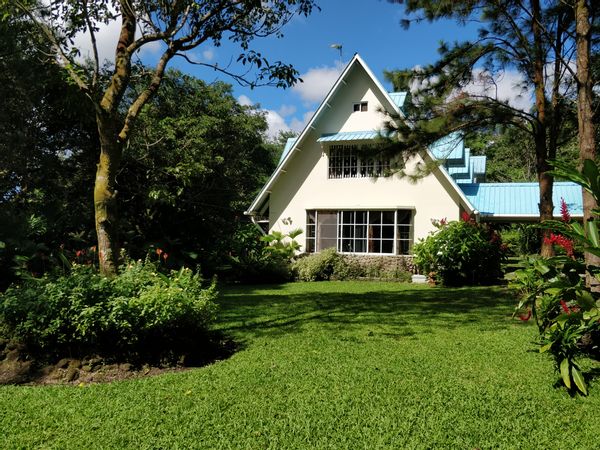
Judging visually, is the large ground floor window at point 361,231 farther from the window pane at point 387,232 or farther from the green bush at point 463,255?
the green bush at point 463,255

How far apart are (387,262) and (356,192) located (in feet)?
9.25

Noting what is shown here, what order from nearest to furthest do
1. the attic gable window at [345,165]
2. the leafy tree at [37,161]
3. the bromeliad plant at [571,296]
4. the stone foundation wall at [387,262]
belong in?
the bromeliad plant at [571,296]
the leafy tree at [37,161]
the stone foundation wall at [387,262]
the attic gable window at [345,165]

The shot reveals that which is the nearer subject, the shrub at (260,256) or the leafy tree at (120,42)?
the leafy tree at (120,42)

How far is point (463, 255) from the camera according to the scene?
14.1 m

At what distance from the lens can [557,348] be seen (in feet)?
15.5

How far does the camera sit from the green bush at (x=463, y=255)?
14266 millimetres

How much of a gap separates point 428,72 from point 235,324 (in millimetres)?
7478

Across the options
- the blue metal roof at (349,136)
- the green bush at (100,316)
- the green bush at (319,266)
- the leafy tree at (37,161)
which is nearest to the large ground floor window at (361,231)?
the green bush at (319,266)

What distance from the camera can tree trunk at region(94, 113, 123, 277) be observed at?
21.7ft

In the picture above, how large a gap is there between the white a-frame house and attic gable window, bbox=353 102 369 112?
0.12ft

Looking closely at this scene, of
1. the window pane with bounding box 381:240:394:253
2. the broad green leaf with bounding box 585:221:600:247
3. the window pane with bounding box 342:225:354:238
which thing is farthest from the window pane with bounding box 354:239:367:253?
the broad green leaf with bounding box 585:221:600:247

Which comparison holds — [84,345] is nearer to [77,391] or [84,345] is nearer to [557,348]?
[77,391]

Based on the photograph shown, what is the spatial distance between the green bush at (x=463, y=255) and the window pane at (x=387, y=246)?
194 cm

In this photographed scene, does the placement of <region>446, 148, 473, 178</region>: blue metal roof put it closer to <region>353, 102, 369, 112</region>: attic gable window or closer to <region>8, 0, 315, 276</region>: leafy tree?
<region>353, 102, 369, 112</region>: attic gable window
